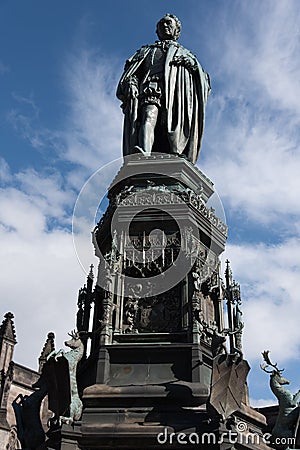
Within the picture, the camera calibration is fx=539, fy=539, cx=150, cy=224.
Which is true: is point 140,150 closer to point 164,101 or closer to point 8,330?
point 164,101

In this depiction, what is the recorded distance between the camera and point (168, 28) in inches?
736

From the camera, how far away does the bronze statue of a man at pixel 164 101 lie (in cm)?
1600

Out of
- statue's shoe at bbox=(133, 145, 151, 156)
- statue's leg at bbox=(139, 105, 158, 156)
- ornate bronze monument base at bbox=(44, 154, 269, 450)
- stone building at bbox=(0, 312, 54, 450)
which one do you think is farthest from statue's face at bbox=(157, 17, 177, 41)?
stone building at bbox=(0, 312, 54, 450)

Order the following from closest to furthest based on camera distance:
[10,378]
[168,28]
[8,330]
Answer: [168,28] → [10,378] → [8,330]

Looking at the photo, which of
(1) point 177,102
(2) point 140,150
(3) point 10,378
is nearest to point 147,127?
(2) point 140,150

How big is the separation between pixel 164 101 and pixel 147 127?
1.10m

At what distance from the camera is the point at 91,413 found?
10453 mm

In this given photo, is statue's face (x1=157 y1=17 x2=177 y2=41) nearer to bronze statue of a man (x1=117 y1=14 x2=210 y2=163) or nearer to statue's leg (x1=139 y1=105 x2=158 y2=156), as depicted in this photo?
bronze statue of a man (x1=117 y1=14 x2=210 y2=163)

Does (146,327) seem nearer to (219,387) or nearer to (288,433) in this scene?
(219,387)

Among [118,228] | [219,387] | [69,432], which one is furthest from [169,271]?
[69,432]

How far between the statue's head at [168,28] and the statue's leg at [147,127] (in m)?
3.98

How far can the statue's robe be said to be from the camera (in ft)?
52.9

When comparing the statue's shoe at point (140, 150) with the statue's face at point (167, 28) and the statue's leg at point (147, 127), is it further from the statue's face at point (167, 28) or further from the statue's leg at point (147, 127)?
the statue's face at point (167, 28)

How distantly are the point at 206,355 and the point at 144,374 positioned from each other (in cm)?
137
